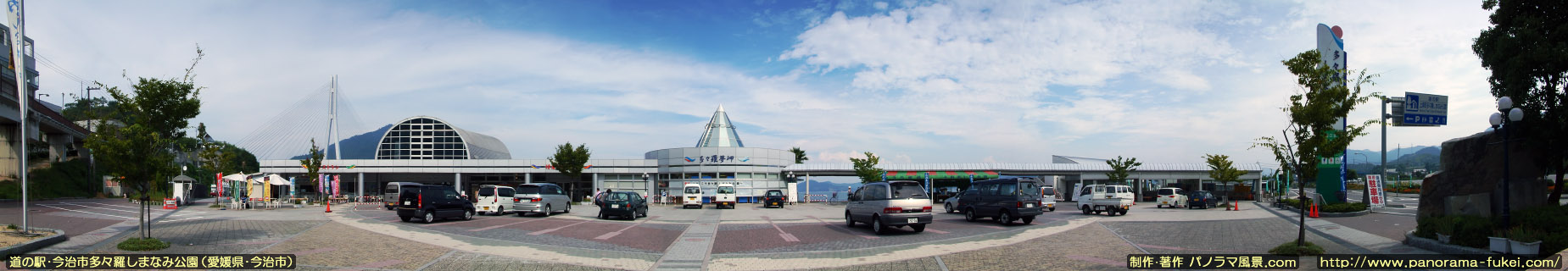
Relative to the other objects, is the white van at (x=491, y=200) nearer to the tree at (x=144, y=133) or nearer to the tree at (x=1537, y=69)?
the tree at (x=144, y=133)

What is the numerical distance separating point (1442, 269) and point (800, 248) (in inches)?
370

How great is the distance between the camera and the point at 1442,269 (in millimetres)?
9117

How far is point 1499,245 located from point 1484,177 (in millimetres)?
4617

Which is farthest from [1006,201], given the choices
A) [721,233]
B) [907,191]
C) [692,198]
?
[692,198]


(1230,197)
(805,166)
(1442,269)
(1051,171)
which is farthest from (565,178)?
(1442,269)

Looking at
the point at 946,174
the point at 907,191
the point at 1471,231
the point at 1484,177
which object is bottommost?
the point at 946,174

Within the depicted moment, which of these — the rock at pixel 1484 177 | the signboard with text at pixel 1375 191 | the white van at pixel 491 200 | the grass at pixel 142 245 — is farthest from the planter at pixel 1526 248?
the white van at pixel 491 200

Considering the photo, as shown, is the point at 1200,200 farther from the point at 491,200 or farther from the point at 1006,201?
the point at 491,200

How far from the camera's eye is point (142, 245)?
12391mm

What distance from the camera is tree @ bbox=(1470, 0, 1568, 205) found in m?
13.2

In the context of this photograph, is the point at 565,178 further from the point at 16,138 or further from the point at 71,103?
the point at 71,103

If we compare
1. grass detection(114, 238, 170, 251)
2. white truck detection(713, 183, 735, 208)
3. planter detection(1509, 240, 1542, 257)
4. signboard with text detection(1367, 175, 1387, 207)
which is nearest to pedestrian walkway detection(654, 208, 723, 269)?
grass detection(114, 238, 170, 251)

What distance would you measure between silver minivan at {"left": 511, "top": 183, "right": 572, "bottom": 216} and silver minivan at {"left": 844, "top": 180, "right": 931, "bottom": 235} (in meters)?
13.7

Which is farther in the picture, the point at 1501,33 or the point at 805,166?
the point at 805,166
